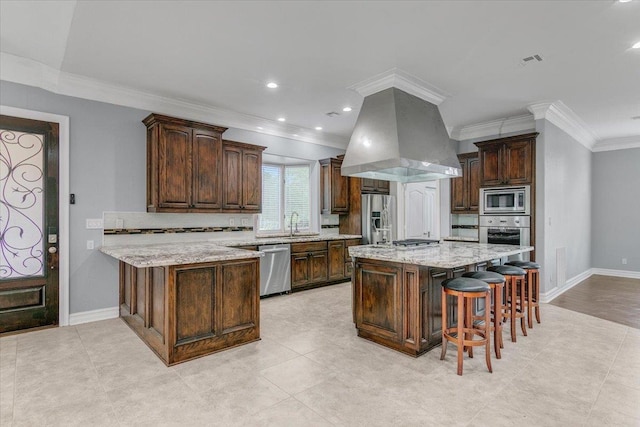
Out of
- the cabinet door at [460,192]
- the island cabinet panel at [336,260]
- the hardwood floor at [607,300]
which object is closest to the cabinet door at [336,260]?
the island cabinet panel at [336,260]

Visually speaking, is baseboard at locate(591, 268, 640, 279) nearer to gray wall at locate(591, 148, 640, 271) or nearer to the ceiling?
gray wall at locate(591, 148, 640, 271)

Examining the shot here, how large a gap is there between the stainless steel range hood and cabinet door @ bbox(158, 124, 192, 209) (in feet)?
6.97

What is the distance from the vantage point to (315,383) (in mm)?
2547

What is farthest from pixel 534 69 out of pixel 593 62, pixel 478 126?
pixel 478 126

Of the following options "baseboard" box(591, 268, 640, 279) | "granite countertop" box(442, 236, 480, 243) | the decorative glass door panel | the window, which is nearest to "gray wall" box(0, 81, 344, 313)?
the decorative glass door panel

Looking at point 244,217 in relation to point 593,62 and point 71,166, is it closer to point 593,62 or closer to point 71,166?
point 71,166

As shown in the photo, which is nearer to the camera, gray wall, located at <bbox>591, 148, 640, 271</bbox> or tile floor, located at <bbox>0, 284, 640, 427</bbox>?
tile floor, located at <bbox>0, 284, 640, 427</bbox>

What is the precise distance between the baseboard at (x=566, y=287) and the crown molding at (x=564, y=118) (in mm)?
2629

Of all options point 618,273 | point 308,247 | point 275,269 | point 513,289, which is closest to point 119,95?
point 275,269

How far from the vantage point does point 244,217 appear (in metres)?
5.45

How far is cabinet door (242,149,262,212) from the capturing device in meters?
5.16

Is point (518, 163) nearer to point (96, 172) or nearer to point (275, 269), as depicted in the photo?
point (275, 269)

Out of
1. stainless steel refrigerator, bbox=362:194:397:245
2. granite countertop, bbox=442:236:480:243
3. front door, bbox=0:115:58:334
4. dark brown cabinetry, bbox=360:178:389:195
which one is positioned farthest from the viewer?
dark brown cabinetry, bbox=360:178:389:195

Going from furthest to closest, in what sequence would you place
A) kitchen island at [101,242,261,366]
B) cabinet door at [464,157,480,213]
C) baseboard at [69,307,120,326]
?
cabinet door at [464,157,480,213] → baseboard at [69,307,120,326] → kitchen island at [101,242,261,366]
